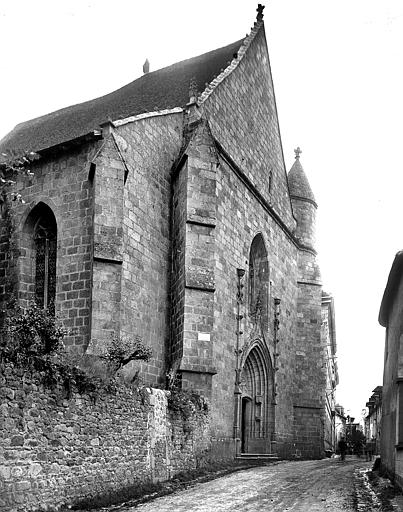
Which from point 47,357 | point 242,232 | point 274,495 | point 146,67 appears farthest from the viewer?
point 146,67

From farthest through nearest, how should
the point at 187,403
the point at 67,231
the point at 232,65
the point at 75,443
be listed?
the point at 232,65 → the point at 67,231 → the point at 187,403 → the point at 75,443

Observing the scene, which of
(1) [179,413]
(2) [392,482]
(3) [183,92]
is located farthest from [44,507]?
(3) [183,92]

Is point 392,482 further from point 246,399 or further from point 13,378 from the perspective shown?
point 246,399

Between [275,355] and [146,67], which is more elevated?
[146,67]

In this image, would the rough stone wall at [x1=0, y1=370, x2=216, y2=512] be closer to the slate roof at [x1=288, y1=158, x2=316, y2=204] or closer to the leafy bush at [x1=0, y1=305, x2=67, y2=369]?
the leafy bush at [x1=0, y1=305, x2=67, y2=369]

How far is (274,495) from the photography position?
12766 millimetres

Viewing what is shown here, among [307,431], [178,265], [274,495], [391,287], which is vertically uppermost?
[178,265]

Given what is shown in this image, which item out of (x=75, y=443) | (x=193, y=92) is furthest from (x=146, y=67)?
(x=75, y=443)

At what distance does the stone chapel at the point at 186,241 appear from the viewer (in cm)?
1789

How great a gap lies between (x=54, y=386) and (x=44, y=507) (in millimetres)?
1708

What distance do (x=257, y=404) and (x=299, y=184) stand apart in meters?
10.8

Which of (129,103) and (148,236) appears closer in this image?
(148,236)

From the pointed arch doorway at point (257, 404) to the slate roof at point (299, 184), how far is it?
350 inches

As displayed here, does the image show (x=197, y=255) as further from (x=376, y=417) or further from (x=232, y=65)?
(x=376, y=417)
